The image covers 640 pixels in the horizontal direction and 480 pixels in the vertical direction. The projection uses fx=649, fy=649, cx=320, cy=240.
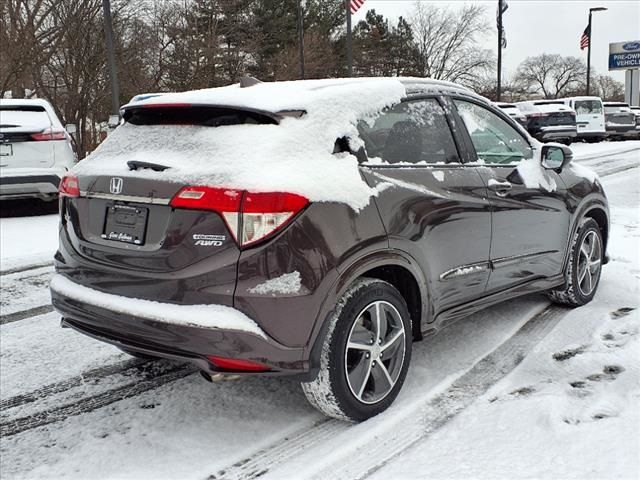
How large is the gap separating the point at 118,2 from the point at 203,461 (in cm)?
2620

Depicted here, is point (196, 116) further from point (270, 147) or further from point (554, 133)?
point (554, 133)

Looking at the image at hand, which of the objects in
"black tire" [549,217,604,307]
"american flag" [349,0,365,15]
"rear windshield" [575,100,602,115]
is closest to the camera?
"black tire" [549,217,604,307]

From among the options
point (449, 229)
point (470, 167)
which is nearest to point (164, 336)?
point (449, 229)

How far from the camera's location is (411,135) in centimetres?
345

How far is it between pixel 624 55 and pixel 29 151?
64069 mm

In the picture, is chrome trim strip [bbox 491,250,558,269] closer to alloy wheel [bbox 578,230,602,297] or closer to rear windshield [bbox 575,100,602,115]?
alloy wheel [bbox 578,230,602,297]

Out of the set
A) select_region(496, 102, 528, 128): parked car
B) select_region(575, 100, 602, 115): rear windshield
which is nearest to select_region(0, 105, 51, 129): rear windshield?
select_region(496, 102, 528, 128): parked car

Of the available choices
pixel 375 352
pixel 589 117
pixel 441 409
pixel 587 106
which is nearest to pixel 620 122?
pixel 587 106

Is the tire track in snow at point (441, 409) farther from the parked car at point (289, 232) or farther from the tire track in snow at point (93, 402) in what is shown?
the tire track in snow at point (93, 402)

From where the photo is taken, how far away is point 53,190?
9398 millimetres

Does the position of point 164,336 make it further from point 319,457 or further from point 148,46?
point 148,46

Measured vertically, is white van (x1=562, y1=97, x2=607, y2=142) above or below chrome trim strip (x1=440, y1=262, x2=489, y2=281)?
above

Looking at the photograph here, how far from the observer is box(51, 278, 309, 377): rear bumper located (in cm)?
264

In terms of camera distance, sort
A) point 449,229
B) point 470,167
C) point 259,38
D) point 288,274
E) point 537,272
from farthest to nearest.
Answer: point 259,38 < point 537,272 < point 470,167 < point 449,229 < point 288,274
